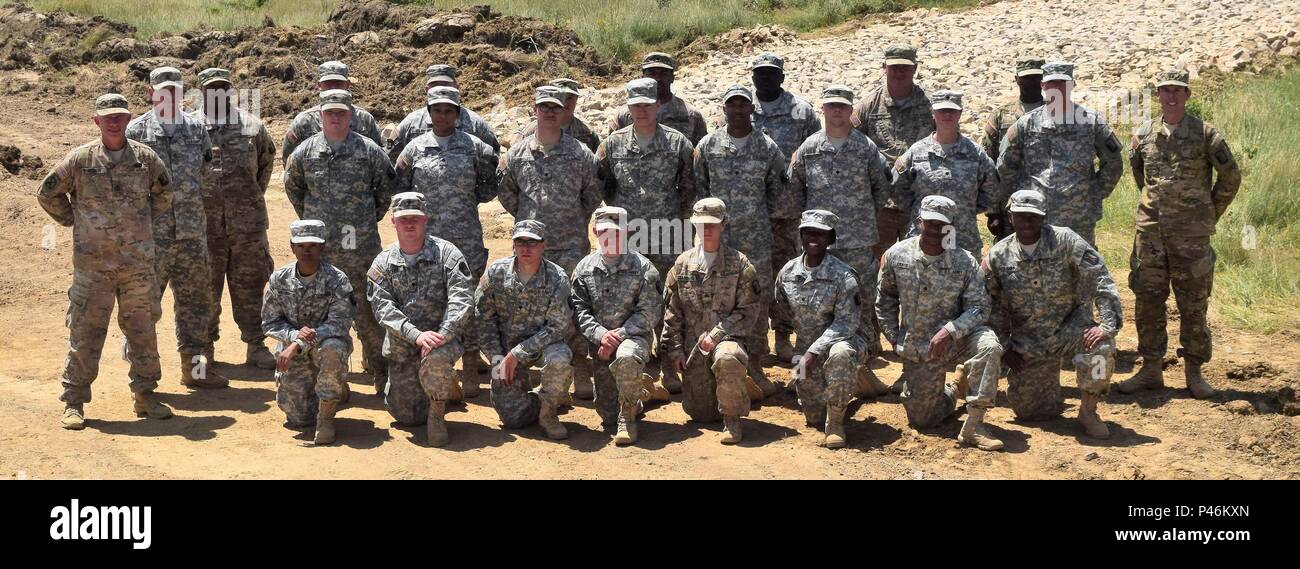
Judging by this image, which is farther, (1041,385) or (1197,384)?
(1197,384)

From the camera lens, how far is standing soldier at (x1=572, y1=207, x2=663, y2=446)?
339 inches

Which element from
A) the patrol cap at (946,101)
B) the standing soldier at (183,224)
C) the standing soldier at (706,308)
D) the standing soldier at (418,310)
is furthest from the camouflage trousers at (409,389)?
the patrol cap at (946,101)

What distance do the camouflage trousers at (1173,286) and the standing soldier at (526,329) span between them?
441cm

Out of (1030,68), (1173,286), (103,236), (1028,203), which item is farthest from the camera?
(1030,68)

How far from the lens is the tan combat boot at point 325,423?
27.9 feet

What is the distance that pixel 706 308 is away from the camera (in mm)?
8898

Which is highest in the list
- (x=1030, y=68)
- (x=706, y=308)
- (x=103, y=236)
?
(x=1030, y=68)

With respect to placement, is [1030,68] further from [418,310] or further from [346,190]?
[346,190]

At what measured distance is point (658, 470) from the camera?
26.3ft

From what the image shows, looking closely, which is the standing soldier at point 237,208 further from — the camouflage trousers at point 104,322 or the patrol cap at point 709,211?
the patrol cap at point 709,211

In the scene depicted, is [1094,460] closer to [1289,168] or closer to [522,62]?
[1289,168]

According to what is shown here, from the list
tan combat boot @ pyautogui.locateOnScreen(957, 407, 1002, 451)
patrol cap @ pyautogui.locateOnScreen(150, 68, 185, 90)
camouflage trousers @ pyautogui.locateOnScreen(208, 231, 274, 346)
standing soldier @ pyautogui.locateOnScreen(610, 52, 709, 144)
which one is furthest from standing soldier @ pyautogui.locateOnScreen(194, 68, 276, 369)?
tan combat boot @ pyautogui.locateOnScreen(957, 407, 1002, 451)

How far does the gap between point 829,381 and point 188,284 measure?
519 cm

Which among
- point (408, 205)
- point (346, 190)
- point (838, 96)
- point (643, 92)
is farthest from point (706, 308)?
point (346, 190)
